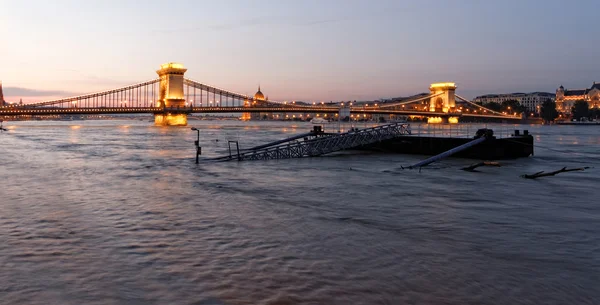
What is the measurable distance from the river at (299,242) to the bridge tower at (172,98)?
367 feet

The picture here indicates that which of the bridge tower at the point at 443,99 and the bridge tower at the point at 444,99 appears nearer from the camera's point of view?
the bridge tower at the point at 443,99

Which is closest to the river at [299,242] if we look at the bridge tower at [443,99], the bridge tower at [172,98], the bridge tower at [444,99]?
the bridge tower at [172,98]

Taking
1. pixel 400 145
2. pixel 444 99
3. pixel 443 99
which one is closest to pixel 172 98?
pixel 444 99

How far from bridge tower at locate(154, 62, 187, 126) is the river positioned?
11177 cm

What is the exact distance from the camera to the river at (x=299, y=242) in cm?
846

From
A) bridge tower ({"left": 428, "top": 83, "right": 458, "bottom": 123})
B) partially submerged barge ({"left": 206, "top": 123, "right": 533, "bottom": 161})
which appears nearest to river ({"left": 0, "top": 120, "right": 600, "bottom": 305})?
partially submerged barge ({"left": 206, "top": 123, "right": 533, "bottom": 161})

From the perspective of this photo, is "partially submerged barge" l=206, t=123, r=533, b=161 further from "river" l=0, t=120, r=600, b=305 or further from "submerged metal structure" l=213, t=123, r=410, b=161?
"river" l=0, t=120, r=600, b=305

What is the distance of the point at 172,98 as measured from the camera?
444 feet

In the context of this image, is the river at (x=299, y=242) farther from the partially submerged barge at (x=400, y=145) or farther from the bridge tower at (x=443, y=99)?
the bridge tower at (x=443, y=99)

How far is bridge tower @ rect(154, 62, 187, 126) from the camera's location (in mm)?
133125

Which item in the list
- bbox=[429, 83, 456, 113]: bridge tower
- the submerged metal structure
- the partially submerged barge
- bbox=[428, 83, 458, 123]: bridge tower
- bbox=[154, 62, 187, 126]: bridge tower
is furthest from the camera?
bbox=[429, 83, 456, 113]: bridge tower

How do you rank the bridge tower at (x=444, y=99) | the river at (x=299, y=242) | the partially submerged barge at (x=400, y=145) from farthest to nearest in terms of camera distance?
the bridge tower at (x=444, y=99) → the partially submerged barge at (x=400, y=145) → the river at (x=299, y=242)

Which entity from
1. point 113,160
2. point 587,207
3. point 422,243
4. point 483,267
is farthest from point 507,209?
point 113,160

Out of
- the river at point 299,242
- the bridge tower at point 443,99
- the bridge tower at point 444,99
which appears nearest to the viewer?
the river at point 299,242
